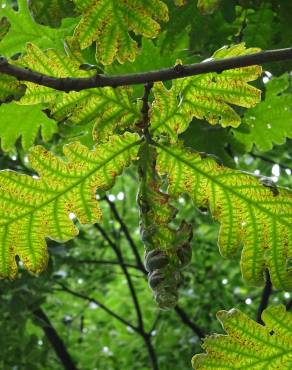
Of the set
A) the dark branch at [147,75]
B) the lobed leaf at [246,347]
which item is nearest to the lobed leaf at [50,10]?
the dark branch at [147,75]

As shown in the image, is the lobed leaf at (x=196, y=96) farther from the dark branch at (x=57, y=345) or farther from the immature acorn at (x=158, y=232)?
the dark branch at (x=57, y=345)

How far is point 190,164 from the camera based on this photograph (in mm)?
1137

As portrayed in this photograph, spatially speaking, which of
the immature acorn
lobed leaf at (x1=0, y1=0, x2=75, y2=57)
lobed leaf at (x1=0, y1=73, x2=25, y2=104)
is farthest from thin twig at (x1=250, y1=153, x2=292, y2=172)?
lobed leaf at (x1=0, y1=73, x2=25, y2=104)

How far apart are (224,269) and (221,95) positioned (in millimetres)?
2491

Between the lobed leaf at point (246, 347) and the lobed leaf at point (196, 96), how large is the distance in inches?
13.4

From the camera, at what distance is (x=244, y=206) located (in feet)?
3.72

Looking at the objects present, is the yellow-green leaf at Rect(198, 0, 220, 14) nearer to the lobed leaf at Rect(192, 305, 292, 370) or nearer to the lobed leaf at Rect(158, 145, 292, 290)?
the lobed leaf at Rect(158, 145, 292, 290)

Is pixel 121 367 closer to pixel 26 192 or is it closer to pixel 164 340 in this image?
pixel 164 340

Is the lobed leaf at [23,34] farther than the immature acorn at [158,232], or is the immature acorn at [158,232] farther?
the lobed leaf at [23,34]

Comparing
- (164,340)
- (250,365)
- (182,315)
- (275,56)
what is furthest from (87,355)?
(275,56)

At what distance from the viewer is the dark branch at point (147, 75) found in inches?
34.3

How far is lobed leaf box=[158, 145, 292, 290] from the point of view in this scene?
112 cm

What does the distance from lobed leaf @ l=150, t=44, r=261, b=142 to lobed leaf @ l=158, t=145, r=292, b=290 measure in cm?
5

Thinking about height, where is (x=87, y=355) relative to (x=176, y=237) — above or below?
below
